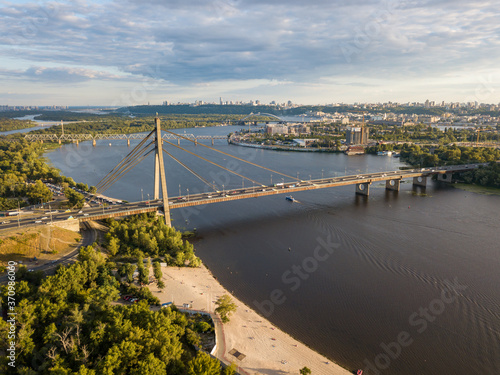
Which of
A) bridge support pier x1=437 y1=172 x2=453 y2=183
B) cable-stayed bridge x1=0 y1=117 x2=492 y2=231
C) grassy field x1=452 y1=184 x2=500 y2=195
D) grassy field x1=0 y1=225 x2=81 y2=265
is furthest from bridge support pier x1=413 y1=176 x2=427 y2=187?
grassy field x1=0 y1=225 x2=81 y2=265

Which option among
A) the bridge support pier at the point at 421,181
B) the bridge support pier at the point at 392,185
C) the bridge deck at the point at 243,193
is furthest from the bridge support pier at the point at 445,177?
the bridge support pier at the point at 392,185

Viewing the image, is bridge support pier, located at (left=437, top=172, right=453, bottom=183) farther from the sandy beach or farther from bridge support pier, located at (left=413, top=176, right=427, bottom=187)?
the sandy beach

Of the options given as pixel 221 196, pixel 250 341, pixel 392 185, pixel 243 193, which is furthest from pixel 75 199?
pixel 392 185

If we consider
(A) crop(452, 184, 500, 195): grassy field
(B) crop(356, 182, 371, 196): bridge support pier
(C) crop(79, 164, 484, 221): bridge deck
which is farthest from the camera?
(A) crop(452, 184, 500, 195): grassy field

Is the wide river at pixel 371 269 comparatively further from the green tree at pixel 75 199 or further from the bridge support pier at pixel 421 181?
the green tree at pixel 75 199

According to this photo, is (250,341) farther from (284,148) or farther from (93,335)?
(284,148)

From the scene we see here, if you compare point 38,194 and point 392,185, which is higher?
point 38,194
